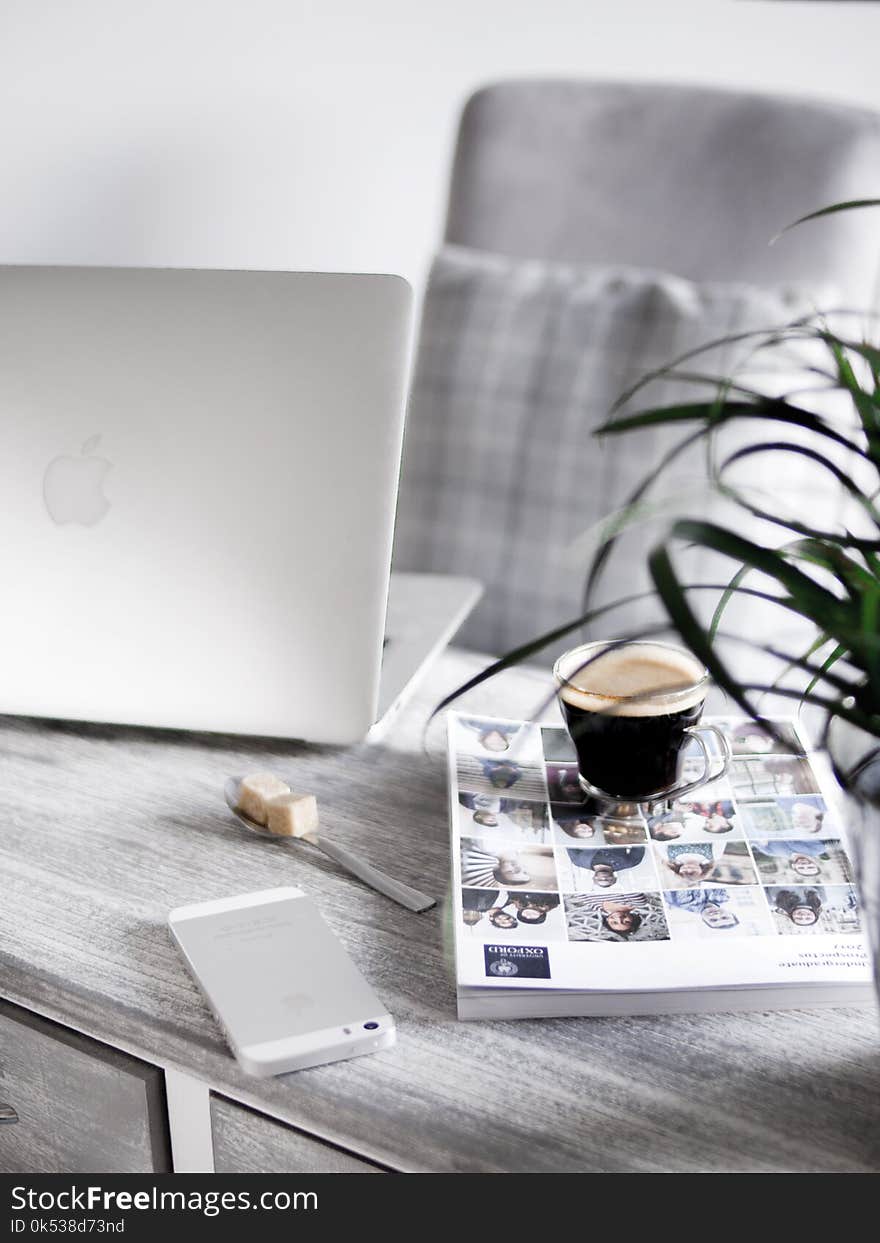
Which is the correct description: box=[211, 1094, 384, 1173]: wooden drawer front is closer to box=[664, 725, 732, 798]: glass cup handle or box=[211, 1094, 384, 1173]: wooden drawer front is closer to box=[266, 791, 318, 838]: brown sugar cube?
box=[266, 791, 318, 838]: brown sugar cube

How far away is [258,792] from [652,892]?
0.27 metres

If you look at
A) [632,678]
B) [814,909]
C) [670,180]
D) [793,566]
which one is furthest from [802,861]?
[670,180]

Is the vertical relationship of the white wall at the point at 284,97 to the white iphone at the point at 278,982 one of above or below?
above

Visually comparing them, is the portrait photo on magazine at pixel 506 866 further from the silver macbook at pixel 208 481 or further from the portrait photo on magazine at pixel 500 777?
the silver macbook at pixel 208 481

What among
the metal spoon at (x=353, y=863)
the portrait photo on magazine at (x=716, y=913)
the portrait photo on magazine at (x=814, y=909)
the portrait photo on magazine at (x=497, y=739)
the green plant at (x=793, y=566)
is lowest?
the metal spoon at (x=353, y=863)

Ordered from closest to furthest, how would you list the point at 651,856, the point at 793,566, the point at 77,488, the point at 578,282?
the point at 793,566 < the point at 651,856 < the point at 77,488 < the point at 578,282

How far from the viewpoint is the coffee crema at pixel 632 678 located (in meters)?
0.73

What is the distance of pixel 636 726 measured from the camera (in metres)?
0.73

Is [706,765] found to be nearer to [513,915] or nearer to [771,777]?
[771,777]

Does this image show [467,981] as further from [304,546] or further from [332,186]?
[332,186]

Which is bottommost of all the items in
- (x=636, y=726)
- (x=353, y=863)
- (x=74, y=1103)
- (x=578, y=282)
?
(x=74, y=1103)

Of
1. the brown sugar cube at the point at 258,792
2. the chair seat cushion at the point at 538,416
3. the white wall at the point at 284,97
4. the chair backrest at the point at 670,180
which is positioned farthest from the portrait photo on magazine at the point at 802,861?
the white wall at the point at 284,97

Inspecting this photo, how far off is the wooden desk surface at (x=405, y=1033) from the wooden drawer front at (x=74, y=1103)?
0.03 m

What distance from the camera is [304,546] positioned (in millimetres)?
817
